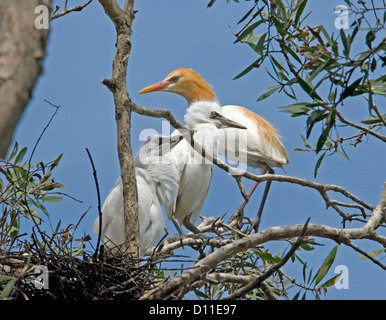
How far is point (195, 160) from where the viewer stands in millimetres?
4473

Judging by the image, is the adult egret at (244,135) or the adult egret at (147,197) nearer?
the adult egret at (147,197)

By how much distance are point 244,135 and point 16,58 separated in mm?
4639

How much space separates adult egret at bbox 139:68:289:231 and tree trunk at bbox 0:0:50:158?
154 inches

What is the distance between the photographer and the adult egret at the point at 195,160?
4.32 meters

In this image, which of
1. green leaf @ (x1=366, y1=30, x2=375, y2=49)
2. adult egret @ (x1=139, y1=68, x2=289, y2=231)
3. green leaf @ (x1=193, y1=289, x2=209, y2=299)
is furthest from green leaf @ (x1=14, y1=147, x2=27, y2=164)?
adult egret @ (x1=139, y1=68, x2=289, y2=231)

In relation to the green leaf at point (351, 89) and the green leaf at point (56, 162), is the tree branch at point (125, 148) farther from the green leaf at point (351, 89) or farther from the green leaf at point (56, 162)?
the green leaf at point (351, 89)

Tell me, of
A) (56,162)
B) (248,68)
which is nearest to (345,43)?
(248,68)

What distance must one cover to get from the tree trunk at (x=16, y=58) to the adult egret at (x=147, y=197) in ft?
6.35

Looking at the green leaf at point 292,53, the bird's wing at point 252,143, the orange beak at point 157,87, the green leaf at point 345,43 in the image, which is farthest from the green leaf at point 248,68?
the bird's wing at point 252,143

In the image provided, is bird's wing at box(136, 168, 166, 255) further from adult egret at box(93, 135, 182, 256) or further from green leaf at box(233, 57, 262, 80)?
green leaf at box(233, 57, 262, 80)

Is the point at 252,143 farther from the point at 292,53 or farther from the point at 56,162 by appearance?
the point at 292,53

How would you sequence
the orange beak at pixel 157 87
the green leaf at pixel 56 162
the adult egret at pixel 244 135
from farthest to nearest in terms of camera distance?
the adult egret at pixel 244 135 → the orange beak at pixel 157 87 → the green leaf at pixel 56 162

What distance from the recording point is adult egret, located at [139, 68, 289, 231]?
5.23 metres
